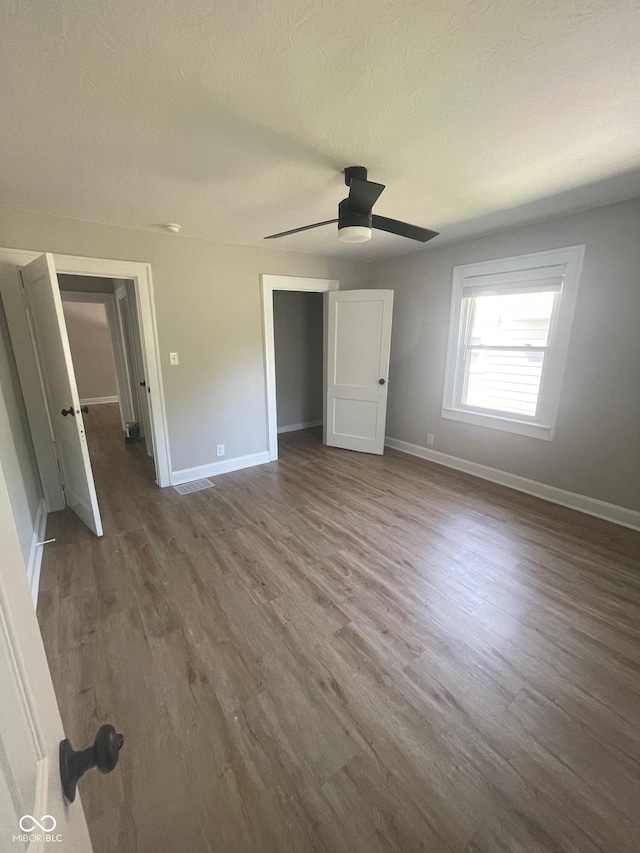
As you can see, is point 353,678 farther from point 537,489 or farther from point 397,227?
point 537,489

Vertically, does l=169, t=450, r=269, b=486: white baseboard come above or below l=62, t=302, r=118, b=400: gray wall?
below

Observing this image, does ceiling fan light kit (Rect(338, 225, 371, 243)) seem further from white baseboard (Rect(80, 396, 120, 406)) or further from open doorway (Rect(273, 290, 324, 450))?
white baseboard (Rect(80, 396, 120, 406))

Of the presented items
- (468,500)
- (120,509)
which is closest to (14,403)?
(120,509)

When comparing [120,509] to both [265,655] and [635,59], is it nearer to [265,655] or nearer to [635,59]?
[265,655]

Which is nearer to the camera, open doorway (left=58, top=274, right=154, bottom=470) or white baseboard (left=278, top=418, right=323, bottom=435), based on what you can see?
open doorway (left=58, top=274, right=154, bottom=470)

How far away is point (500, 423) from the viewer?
358 centimetres

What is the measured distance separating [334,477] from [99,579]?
7.43ft

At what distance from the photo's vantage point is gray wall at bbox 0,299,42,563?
2178 mm

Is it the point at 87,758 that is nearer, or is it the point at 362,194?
the point at 87,758

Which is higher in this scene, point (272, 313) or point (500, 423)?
point (272, 313)

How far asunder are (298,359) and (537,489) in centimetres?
378

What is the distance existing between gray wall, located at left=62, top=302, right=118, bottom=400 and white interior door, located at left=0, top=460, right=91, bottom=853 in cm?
795

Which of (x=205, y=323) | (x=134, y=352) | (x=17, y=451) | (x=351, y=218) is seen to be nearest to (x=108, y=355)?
(x=134, y=352)

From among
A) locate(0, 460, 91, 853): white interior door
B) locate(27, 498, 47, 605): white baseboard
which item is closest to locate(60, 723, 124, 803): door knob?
locate(0, 460, 91, 853): white interior door
